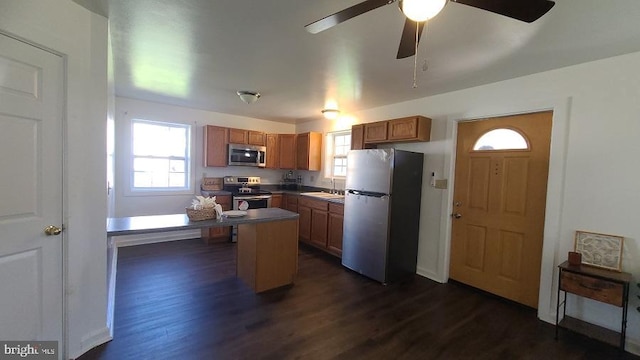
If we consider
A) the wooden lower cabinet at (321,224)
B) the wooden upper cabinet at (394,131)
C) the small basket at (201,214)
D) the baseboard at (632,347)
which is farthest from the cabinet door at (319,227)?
the baseboard at (632,347)

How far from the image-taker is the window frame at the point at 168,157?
14.4 feet

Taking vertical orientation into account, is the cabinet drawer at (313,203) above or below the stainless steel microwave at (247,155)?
below

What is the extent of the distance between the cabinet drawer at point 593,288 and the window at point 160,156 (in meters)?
5.43

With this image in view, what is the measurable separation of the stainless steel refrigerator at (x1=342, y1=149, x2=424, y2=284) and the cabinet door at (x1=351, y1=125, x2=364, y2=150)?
513 millimetres

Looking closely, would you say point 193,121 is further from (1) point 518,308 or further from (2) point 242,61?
(1) point 518,308

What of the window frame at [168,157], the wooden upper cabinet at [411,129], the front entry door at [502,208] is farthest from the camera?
the window frame at [168,157]

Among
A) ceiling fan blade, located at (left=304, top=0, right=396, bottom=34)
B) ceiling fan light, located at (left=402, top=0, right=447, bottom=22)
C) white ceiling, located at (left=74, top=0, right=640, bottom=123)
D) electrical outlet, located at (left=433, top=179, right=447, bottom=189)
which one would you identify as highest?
white ceiling, located at (left=74, top=0, right=640, bottom=123)

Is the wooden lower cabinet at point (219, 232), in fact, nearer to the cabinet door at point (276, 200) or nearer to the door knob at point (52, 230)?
the cabinet door at point (276, 200)

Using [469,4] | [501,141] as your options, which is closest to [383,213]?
[501,141]

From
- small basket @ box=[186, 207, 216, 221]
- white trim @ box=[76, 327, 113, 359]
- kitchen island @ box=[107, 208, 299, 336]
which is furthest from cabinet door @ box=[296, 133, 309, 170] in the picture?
white trim @ box=[76, 327, 113, 359]

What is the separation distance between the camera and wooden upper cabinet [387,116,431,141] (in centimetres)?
337

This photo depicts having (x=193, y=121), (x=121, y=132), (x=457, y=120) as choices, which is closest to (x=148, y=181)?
(x=121, y=132)

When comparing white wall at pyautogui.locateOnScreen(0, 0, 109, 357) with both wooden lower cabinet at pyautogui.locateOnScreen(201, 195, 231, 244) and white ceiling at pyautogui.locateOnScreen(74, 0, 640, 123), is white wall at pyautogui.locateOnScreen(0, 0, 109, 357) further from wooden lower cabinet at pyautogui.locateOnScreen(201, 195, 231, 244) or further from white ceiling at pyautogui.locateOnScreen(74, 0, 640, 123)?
wooden lower cabinet at pyautogui.locateOnScreen(201, 195, 231, 244)

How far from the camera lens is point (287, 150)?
226 inches
